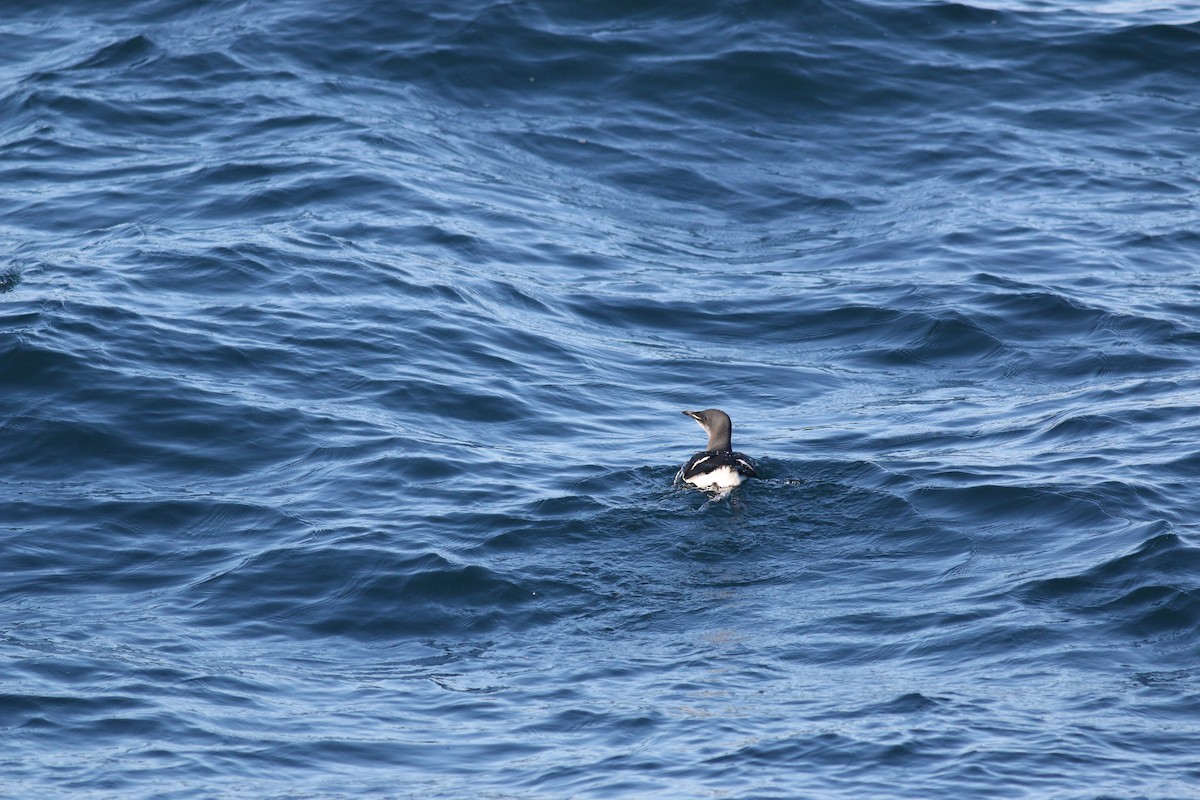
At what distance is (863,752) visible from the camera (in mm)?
8195

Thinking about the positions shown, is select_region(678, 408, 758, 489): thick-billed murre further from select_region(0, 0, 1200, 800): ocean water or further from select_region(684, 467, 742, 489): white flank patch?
select_region(0, 0, 1200, 800): ocean water

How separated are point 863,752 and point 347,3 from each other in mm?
17290

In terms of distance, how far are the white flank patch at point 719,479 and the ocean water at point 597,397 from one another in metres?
0.24

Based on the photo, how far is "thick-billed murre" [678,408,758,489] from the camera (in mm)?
12219

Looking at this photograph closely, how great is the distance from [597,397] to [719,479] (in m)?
2.62

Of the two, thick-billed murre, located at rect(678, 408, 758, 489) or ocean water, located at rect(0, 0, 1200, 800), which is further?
thick-billed murre, located at rect(678, 408, 758, 489)

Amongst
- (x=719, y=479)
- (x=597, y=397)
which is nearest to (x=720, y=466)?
(x=719, y=479)

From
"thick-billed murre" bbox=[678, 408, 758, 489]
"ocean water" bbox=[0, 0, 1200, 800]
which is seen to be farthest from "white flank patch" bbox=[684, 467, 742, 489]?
"ocean water" bbox=[0, 0, 1200, 800]

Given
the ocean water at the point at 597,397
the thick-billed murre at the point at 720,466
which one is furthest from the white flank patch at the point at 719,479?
the ocean water at the point at 597,397

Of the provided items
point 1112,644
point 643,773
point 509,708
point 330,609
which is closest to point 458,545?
point 330,609

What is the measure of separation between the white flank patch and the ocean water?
0.24 m

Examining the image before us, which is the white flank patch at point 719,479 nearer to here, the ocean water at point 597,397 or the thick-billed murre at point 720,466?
the thick-billed murre at point 720,466

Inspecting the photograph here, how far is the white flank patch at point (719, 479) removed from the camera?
481 inches

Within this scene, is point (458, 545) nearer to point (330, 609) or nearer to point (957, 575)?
point (330, 609)
